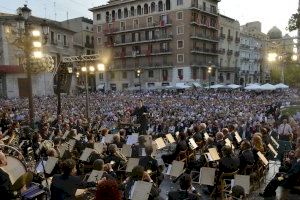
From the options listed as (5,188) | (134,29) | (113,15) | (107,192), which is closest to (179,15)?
(134,29)

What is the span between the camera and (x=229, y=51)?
7406cm

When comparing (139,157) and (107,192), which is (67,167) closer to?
(107,192)

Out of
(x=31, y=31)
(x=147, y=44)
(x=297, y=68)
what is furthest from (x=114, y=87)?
(x=31, y=31)

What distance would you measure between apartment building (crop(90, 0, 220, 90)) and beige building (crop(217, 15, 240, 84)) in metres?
3.48

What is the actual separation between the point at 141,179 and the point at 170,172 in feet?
6.28

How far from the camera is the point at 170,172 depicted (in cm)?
913

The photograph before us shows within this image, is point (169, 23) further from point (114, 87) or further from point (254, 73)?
point (254, 73)

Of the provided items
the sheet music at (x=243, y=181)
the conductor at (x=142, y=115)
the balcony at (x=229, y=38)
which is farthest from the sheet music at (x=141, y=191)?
the balcony at (x=229, y=38)

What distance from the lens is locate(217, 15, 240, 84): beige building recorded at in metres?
71.6

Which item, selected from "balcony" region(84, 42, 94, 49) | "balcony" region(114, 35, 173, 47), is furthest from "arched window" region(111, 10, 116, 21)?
"balcony" region(84, 42, 94, 49)

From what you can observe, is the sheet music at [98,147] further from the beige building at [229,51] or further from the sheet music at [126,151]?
the beige building at [229,51]

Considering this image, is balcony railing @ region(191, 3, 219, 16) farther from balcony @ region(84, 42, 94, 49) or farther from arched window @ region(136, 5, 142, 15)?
balcony @ region(84, 42, 94, 49)

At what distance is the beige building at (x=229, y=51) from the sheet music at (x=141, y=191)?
6483cm

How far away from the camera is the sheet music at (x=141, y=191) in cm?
668
